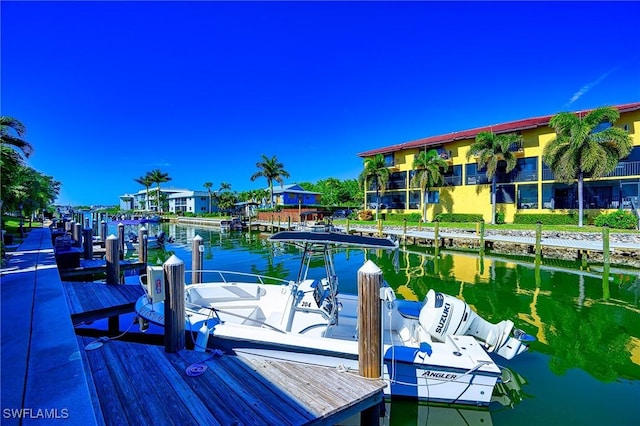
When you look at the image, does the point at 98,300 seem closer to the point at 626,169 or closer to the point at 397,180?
the point at 626,169

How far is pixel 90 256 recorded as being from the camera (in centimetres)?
1332

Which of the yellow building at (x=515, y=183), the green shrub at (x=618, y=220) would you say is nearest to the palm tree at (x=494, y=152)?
the yellow building at (x=515, y=183)

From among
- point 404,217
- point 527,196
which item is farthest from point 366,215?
point 527,196

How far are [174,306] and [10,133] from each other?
15056mm

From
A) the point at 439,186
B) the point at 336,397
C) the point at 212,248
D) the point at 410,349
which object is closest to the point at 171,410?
the point at 336,397

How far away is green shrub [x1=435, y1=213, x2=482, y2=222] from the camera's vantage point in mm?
30159

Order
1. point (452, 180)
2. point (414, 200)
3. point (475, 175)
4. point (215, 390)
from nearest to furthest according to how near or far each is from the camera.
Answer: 1. point (215, 390)
2. point (475, 175)
3. point (452, 180)
4. point (414, 200)

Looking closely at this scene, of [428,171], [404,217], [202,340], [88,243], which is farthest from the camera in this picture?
[404,217]

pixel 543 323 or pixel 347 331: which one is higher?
pixel 347 331

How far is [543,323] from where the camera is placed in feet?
28.7

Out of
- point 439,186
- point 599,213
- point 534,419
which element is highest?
point 439,186

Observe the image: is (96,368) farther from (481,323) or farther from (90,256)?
(90,256)

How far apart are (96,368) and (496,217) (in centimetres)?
3203

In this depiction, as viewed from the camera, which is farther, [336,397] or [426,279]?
[426,279]
